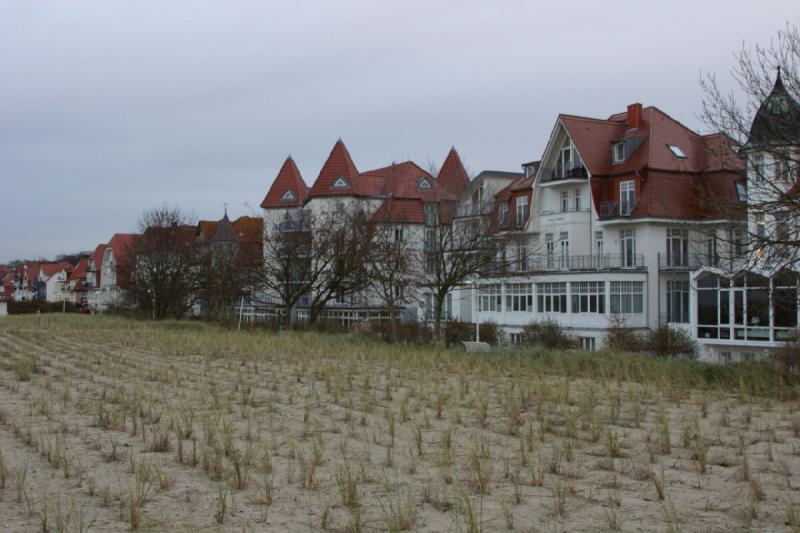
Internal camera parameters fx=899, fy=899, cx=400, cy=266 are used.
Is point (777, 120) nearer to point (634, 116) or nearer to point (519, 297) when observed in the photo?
point (519, 297)

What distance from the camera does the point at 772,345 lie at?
37375mm

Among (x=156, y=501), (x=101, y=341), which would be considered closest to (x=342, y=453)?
(x=156, y=501)

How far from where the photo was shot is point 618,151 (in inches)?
2061

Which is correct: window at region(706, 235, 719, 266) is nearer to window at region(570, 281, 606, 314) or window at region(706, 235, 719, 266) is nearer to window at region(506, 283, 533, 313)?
window at region(570, 281, 606, 314)

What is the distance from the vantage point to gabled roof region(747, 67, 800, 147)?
57.8 ft

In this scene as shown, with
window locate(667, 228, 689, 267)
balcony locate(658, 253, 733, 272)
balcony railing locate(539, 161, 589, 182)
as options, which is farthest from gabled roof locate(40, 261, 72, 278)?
balcony locate(658, 253, 733, 272)

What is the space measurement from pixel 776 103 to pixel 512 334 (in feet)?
119

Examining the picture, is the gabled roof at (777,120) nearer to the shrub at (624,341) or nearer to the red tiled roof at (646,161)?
the shrub at (624,341)

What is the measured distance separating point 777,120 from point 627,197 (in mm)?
33114

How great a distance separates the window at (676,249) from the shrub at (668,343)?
15692mm

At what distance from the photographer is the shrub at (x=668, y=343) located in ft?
108

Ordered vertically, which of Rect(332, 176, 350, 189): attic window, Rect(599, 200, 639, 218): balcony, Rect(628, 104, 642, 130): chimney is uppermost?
Rect(628, 104, 642, 130): chimney

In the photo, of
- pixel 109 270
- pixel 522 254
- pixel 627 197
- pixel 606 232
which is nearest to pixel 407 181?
pixel 606 232

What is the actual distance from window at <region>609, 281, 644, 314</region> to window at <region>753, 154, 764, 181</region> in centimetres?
2941
